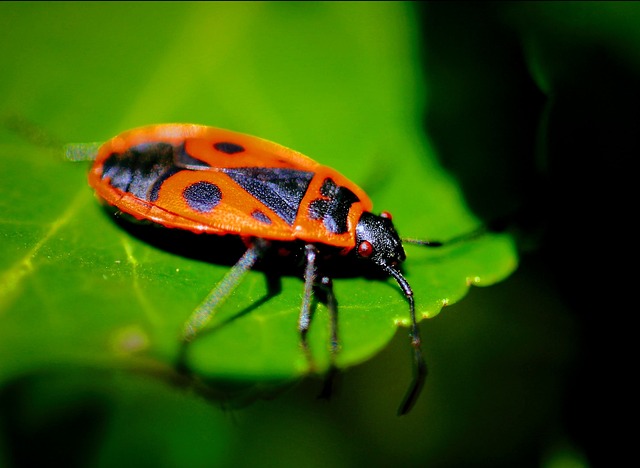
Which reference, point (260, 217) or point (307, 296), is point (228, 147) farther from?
point (307, 296)

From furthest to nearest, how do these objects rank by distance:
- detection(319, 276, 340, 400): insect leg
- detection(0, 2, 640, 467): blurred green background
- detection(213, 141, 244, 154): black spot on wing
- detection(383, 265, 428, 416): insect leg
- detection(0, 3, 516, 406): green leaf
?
detection(213, 141, 244, 154): black spot on wing → detection(0, 2, 640, 467): blurred green background → detection(383, 265, 428, 416): insect leg → detection(319, 276, 340, 400): insect leg → detection(0, 3, 516, 406): green leaf

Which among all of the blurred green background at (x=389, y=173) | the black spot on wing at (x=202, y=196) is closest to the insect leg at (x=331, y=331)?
the blurred green background at (x=389, y=173)

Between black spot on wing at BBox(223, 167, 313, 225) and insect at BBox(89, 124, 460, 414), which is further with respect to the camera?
black spot on wing at BBox(223, 167, 313, 225)

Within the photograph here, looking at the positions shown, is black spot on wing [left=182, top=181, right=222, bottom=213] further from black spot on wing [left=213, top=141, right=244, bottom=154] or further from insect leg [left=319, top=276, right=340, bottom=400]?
insect leg [left=319, top=276, right=340, bottom=400]

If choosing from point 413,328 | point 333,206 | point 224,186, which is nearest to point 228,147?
point 224,186

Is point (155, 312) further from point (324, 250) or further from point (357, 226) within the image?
point (357, 226)

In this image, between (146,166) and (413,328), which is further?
Result: (146,166)

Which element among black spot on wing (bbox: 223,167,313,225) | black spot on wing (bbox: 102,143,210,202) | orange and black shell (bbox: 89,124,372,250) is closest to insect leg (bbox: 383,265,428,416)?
orange and black shell (bbox: 89,124,372,250)

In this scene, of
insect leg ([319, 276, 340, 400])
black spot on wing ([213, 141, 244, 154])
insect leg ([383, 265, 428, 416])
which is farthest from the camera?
black spot on wing ([213, 141, 244, 154])
